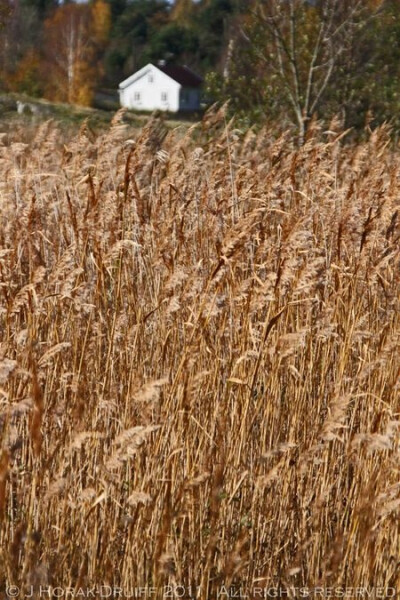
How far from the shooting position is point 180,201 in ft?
11.0

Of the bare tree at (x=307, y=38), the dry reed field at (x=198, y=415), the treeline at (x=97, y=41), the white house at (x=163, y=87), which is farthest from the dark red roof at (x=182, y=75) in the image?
the dry reed field at (x=198, y=415)

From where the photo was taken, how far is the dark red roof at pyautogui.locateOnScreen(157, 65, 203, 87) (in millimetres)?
55062

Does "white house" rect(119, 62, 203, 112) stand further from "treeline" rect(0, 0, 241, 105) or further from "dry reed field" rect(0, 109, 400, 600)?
"dry reed field" rect(0, 109, 400, 600)

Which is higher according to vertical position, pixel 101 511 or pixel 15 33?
pixel 15 33

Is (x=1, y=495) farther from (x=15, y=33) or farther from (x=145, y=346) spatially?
(x=15, y=33)

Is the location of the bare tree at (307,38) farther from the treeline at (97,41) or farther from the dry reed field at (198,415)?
the treeline at (97,41)

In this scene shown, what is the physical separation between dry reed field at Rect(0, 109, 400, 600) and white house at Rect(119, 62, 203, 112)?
52.5m

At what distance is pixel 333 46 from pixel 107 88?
49.3 metres

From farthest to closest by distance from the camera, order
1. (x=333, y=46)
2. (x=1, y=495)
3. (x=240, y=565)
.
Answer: (x=333, y=46) → (x=240, y=565) → (x=1, y=495)

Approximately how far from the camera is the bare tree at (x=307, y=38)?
297 inches

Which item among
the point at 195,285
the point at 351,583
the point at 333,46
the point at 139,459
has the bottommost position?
the point at 351,583

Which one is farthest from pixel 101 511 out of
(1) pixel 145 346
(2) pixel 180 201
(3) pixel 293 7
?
(3) pixel 293 7

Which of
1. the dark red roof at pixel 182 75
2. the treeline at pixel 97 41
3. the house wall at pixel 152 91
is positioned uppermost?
the treeline at pixel 97 41

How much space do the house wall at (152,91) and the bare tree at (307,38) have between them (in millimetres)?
45330
